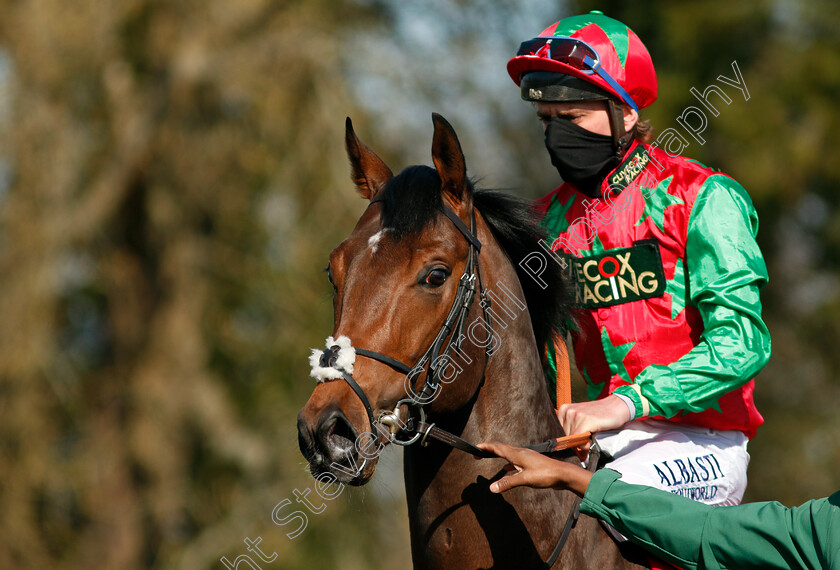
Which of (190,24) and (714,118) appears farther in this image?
(714,118)

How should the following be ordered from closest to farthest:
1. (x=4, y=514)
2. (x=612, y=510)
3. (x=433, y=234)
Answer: (x=612, y=510), (x=433, y=234), (x=4, y=514)

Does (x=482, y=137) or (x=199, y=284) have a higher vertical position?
(x=482, y=137)

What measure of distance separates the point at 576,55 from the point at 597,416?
115 centimetres

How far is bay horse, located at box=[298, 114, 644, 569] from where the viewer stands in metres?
2.13

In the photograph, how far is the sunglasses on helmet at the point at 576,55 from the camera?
2773 mm

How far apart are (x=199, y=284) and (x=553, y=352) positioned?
5.79m

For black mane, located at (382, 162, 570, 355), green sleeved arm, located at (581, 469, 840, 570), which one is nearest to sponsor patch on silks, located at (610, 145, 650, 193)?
black mane, located at (382, 162, 570, 355)

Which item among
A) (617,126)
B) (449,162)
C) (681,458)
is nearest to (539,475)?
(681,458)

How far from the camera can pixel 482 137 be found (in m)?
12.0

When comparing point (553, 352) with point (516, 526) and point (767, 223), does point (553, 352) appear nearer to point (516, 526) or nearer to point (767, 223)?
point (516, 526)

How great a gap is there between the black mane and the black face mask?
0.82 feet

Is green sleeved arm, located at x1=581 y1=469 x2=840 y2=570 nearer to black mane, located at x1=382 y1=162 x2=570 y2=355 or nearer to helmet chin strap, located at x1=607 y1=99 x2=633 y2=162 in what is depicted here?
black mane, located at x1=382 y1=162 x2=570 y2=355

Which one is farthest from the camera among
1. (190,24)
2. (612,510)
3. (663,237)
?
(190,24)

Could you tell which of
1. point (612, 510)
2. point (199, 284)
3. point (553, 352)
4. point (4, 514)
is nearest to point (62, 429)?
point (4, 514)
